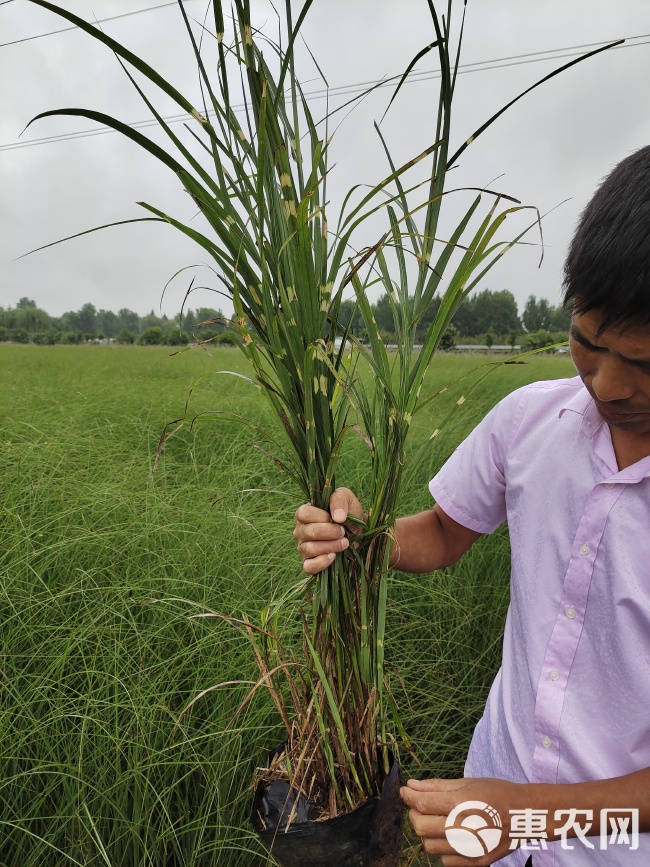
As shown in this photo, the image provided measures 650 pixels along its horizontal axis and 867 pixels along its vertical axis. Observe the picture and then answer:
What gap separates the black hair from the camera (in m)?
0.70

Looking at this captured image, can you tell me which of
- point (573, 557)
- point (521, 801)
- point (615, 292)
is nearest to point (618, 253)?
point (615, 292)

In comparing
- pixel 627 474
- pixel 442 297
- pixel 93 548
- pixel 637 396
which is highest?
pixel 442 297

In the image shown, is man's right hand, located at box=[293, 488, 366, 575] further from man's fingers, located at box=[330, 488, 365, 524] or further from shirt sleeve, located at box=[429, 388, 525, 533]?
shirt sleeve, located at box=[429, 388, 525, 533]

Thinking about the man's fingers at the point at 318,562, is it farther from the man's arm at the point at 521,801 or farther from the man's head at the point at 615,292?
the man's head at the point at 615,292

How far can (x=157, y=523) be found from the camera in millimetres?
2070

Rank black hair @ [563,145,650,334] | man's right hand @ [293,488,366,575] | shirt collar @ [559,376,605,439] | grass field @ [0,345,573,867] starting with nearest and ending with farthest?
black hair @ [563,145,650,334], man's right hand @ [293,488,366,575], shirt collar @ [559,376,605,439], grass field @ [0,345,573,867]

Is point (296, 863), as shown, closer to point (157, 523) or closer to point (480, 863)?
point (480, 863)

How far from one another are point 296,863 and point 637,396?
76cm

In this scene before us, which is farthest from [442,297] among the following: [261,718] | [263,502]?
[263,502]

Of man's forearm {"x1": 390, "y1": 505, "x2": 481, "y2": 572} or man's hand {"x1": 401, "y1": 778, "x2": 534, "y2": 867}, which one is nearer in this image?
man's hand {"x1": 401, "y1": 778, "x2": 534, "y2": 867}

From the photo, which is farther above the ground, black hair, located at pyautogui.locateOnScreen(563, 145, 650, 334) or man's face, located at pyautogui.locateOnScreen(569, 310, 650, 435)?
black hair, located at pyautogui.locateOnScreen(563, 145, 650, 334)

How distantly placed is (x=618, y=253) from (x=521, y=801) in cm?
65

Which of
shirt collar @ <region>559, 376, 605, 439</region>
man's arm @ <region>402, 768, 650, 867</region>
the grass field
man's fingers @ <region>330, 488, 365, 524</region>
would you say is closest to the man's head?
shirt collar @ <region>559, 376, 605, 439</region>

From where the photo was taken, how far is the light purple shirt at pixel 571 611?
0.86m
